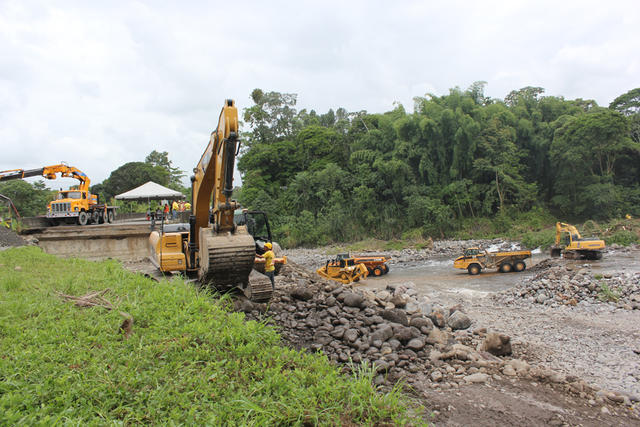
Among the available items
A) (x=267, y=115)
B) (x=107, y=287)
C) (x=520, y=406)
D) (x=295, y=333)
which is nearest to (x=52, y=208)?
(x=107, y=287)

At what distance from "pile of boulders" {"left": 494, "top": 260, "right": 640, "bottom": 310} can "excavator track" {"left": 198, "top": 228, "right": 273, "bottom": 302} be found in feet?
31.9

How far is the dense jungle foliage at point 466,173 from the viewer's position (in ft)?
106

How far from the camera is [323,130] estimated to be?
140ft

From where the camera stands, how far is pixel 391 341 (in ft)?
19.9

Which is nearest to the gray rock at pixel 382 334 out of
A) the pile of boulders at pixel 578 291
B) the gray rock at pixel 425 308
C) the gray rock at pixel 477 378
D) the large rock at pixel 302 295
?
the gray rock at pixel 477 378

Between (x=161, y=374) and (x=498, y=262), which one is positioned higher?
(x=161, y=374)

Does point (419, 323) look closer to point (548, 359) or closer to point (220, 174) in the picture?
point (548, 359)

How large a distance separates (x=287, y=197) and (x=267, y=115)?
11822 mm

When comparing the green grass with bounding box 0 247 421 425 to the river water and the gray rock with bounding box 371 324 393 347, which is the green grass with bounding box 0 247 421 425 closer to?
the gray rock with bounding box 371 324 393 347

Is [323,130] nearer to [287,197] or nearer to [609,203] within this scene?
[287,197]

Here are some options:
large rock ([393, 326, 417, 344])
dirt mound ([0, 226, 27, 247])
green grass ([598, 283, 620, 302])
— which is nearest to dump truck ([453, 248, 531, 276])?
green grass ([598, 283, 620, 302])

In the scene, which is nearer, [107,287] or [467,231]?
[107,287]

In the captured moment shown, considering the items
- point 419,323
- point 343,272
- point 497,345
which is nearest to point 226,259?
point 419,323

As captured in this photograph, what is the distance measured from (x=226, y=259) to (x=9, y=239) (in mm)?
10140
